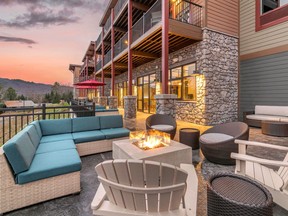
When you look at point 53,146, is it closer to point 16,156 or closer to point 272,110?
point 16,156

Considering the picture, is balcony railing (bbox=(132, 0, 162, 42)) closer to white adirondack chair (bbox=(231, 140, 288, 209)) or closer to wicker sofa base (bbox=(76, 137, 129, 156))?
wicker sofa base (bbox=(76, 137, 129, 156))

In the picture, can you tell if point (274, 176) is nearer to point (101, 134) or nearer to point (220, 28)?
point (101, 134)

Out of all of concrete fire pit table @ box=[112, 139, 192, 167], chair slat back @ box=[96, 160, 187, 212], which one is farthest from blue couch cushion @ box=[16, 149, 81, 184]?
chair slat back @ box=[96, 160, 187, 212]

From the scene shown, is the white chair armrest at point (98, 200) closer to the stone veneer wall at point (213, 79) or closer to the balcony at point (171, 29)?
the balcony at point (171, 29)

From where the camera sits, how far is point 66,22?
1944 cm

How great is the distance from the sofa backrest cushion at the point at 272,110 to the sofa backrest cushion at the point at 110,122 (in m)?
5.97

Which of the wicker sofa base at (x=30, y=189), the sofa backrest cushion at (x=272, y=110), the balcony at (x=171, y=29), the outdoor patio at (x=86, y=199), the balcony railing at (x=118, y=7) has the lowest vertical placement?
the outdoor patio at (x=86, y=199)

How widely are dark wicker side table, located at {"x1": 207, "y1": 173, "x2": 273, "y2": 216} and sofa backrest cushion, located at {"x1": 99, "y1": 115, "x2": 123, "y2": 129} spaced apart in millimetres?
3351

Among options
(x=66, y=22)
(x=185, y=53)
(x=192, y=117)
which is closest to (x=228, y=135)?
(x=192, y=117)

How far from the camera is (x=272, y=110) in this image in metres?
6.12

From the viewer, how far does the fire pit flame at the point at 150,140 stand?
9.16 feet

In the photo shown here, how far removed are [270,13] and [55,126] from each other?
9057mm

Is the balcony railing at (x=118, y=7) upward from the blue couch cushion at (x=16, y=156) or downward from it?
upward

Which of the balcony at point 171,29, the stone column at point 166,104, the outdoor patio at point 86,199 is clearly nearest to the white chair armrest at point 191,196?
the outdoor patio at point 86,199
